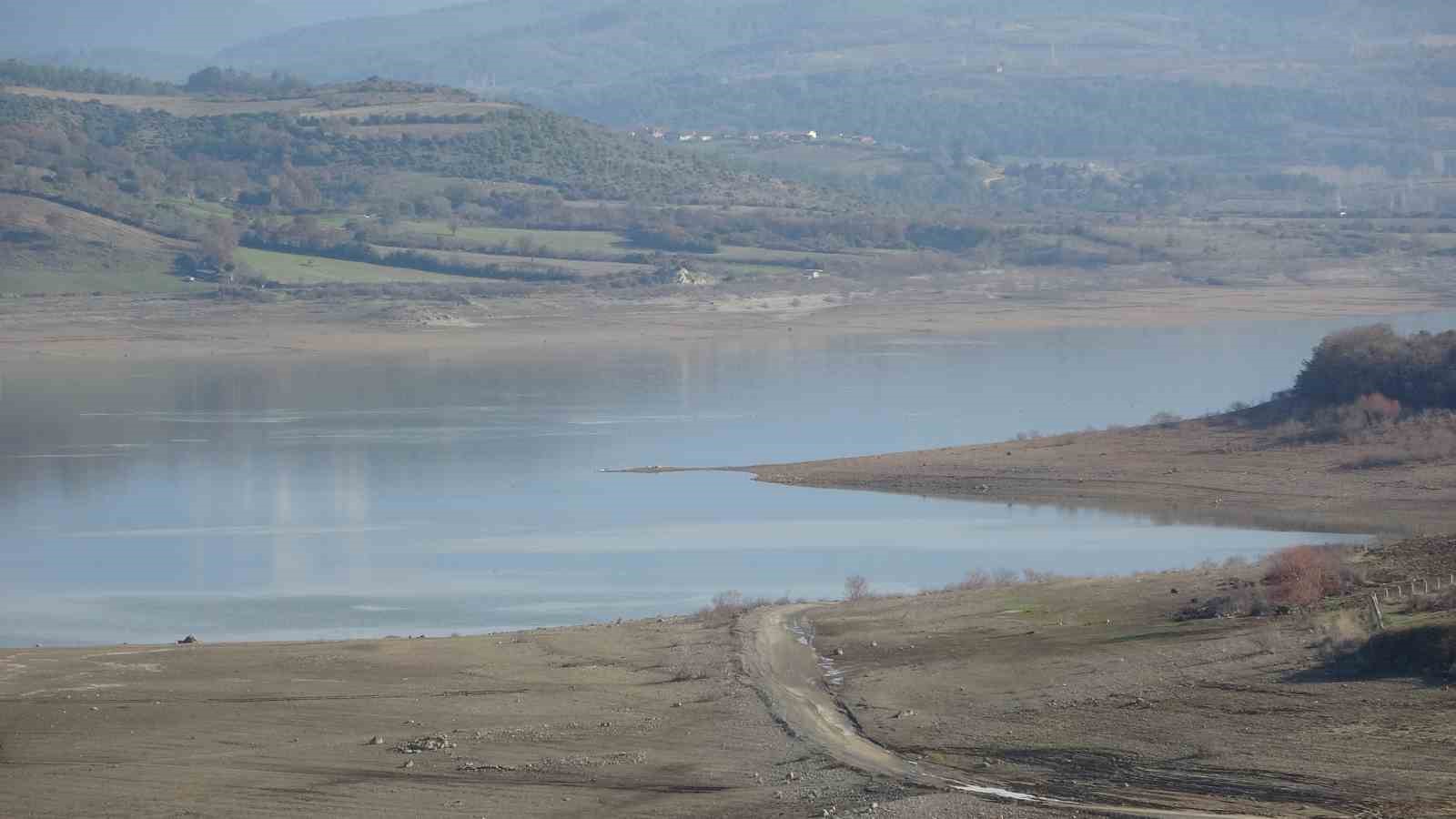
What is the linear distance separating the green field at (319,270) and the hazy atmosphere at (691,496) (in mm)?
421

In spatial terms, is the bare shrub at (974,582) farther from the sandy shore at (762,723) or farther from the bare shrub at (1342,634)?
the bare shrub at (1342,634)

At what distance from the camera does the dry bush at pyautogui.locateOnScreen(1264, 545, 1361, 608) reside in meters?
17.2

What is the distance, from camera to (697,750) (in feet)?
46.7

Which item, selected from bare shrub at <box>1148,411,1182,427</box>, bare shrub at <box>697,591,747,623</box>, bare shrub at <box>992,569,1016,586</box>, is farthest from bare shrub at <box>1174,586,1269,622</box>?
bare shrub at <box>1148,411,1182,427</box>

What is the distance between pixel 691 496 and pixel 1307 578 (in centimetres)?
1554

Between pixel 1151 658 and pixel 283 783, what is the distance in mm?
6170

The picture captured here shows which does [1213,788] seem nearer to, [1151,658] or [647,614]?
[1151,658]

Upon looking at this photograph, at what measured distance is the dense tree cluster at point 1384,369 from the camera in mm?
32750

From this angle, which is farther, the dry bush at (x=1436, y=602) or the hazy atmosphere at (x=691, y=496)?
the dry bush at (x=1436, y=602)

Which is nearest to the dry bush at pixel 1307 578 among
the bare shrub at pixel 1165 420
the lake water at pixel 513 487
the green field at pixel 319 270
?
the lake water at pixel 513 487

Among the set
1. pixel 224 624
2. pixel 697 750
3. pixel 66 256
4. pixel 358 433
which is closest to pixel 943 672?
pixel 697 750

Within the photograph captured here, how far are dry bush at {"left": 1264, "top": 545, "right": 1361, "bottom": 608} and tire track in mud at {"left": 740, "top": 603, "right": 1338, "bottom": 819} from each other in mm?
3632

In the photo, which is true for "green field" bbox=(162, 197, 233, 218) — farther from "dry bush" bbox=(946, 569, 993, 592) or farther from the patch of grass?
"dry bush" bbox=(946, 569, 993, 592)

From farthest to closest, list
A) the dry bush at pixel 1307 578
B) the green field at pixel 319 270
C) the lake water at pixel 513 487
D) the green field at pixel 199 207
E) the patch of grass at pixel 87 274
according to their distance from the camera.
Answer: the green field at pixel 199 207 < the green field at pixel 319 270 < the patch of grass at pixel 87 274 < the lake water at pixel 513 487 < the dry bush at pixel 1307 578
